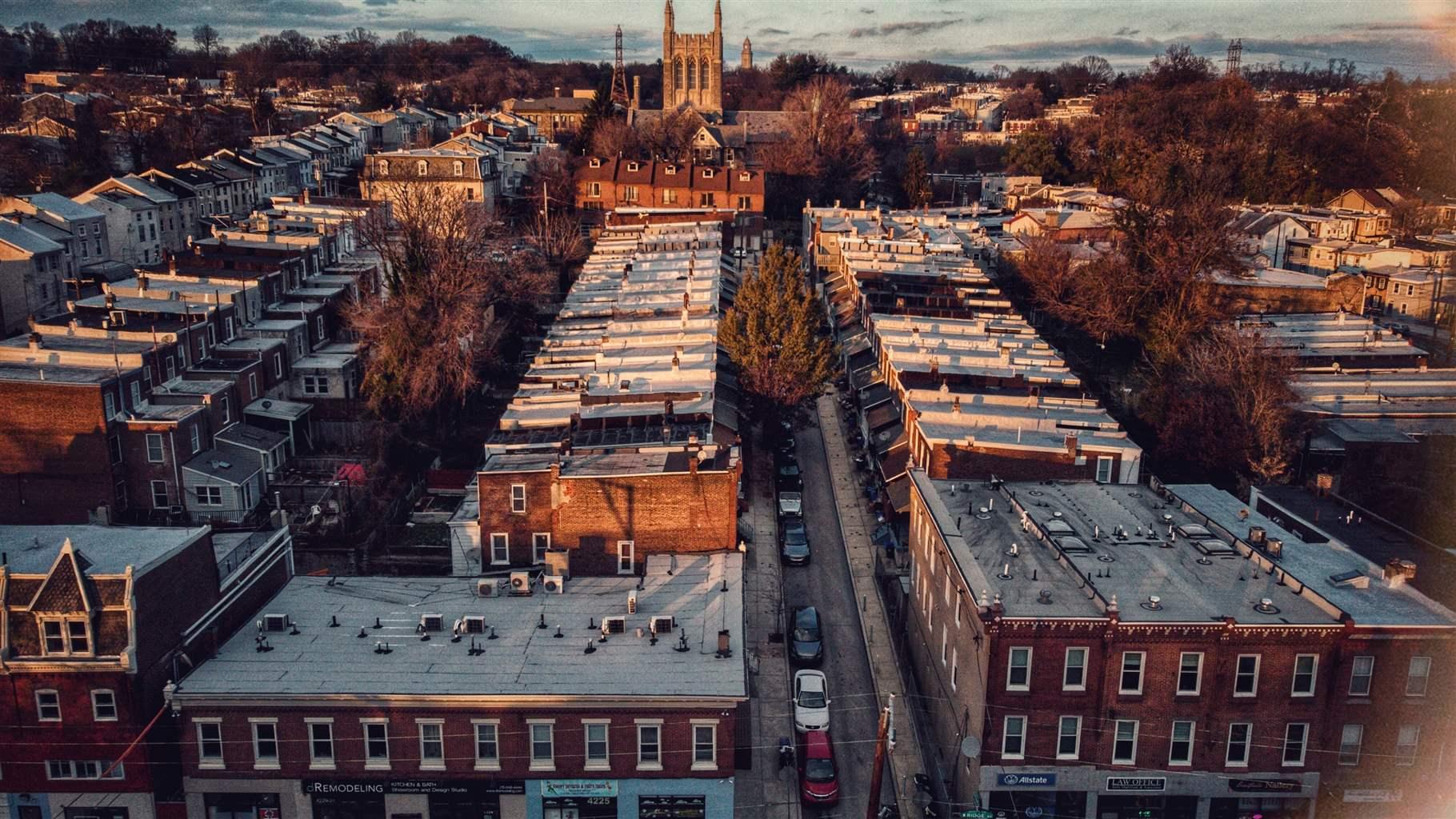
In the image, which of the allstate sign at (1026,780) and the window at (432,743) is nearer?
the window at (432,743)

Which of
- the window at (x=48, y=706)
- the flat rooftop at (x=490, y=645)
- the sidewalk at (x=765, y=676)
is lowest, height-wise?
the sidewalk at (x=765, y=676)

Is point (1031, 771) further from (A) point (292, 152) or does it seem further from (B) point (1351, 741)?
(A) point (292, 152)

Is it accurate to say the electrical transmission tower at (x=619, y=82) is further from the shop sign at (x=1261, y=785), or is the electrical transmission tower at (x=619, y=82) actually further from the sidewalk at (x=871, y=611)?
the shop sign at (x=1261, y=785)

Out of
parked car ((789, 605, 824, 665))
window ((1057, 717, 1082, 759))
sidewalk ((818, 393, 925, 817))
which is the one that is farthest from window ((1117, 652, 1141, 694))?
parked car ((789, 605, 824, 665))

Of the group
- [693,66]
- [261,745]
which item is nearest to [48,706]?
[261,745]

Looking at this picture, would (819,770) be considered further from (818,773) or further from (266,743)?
(266,743)

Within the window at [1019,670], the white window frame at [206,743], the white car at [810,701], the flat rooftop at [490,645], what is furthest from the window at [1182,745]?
the white window frame at [206,743]

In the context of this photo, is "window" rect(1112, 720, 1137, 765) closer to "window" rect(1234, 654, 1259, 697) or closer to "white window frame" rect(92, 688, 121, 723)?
"window" rect(1234, 654, 1259, 697)
